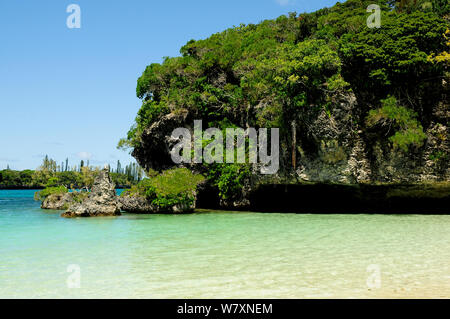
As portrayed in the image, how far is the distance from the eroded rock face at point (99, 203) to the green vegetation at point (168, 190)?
5.50ft

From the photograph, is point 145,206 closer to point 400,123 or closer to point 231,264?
point 400,123

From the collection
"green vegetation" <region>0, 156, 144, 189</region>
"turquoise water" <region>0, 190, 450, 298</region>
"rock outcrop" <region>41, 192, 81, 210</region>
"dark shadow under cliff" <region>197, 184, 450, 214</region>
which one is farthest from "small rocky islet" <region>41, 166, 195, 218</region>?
"green vegetation" <region>0, 156, 144, 189</region>

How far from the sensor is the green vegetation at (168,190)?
17828mm

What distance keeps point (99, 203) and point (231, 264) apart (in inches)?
495

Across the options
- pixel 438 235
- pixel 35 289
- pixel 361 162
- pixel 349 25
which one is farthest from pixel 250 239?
pixel 349 25

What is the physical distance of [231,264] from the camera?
20.1 ft

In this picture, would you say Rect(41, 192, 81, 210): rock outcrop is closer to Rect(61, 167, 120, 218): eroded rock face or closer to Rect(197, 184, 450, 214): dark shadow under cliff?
Rect(61, 167, 120, 218): eroded rock face

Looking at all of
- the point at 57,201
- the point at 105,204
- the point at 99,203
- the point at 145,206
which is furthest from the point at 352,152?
the point at 57,201

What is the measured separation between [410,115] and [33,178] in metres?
79.2

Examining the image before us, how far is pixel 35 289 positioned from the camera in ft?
15.9

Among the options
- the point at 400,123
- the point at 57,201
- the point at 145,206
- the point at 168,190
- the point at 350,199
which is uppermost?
the point at 400,123

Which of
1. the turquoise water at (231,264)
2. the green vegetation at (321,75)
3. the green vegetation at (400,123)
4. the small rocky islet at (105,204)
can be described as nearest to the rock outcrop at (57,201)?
the green vegetation at (321,75)

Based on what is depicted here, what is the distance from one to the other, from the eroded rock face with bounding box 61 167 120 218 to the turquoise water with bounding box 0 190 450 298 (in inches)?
263
